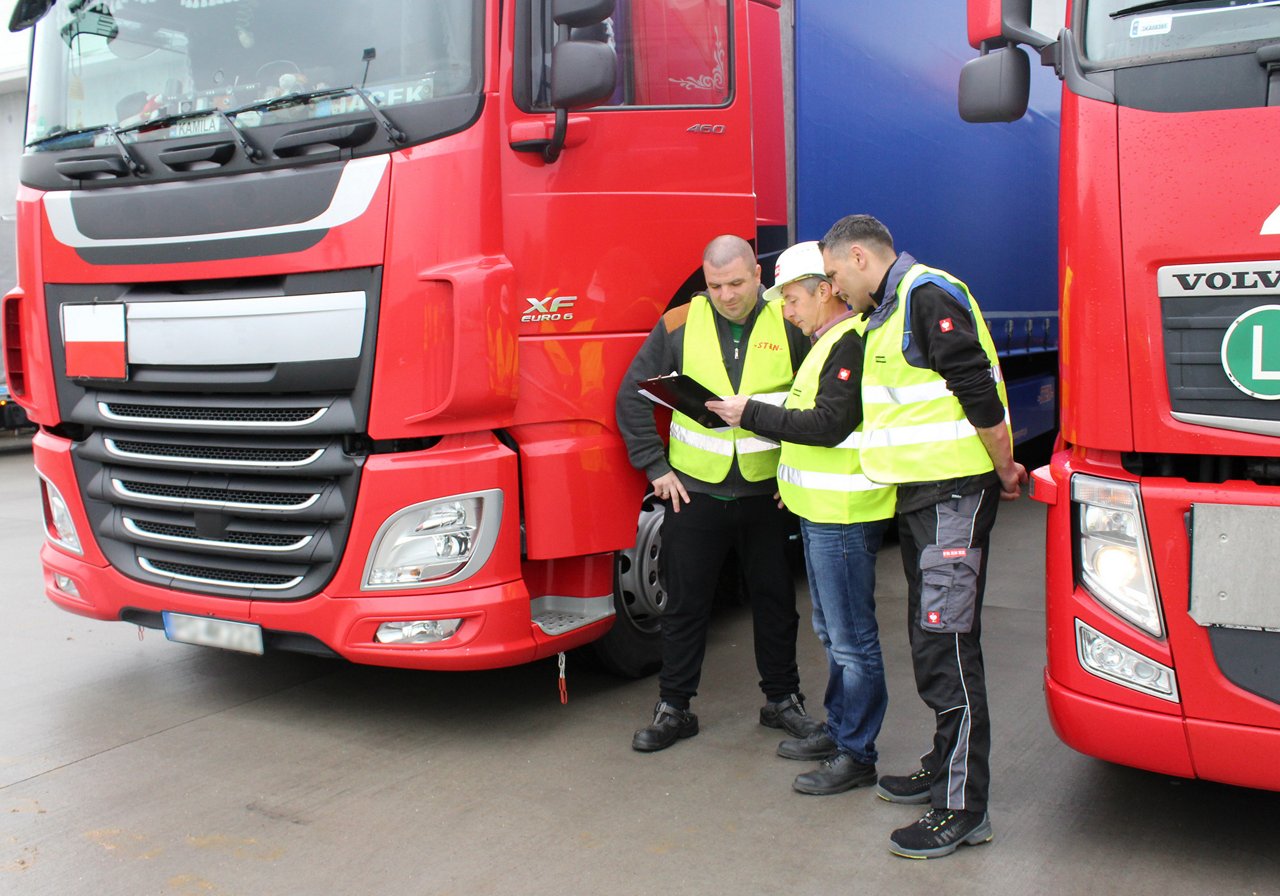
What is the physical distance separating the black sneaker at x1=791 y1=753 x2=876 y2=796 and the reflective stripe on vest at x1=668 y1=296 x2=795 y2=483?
1006mm

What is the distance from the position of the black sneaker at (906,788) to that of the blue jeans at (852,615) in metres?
0.12

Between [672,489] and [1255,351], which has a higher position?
[1255,351]

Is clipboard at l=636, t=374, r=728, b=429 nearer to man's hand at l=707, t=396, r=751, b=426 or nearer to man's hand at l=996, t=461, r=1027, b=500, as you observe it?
man's hand at l=707, t=396, r=751, b=426

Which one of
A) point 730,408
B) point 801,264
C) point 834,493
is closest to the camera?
point 834,493

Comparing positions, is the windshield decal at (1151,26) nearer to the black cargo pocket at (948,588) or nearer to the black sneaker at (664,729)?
the black cargo pocket at (948,588)

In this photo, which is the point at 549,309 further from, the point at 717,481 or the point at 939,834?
the point at 939,834

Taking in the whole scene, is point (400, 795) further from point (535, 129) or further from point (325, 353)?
point (535, 129)

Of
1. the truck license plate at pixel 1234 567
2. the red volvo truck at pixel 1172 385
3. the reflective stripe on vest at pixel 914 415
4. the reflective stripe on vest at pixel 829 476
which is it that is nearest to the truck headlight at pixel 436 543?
the reflective stripe on vest at pixel 829 476

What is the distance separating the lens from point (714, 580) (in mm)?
4578

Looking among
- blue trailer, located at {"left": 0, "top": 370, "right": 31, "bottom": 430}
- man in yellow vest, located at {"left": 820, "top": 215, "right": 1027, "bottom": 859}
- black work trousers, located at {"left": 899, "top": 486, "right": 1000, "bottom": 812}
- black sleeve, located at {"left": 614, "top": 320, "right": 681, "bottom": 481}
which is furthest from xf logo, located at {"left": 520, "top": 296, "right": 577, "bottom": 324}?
blue trailer, located at {"left": 0, "top": 370, "right": 31, "bottom": 430}

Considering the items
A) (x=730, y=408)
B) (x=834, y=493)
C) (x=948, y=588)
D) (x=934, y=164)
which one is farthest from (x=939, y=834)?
(x=934, y=164)

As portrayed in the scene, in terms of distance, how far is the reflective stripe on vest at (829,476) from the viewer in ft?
12.7

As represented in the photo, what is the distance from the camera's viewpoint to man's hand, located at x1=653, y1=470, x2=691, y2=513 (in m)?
4.52

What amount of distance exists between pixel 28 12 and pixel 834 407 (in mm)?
3694
